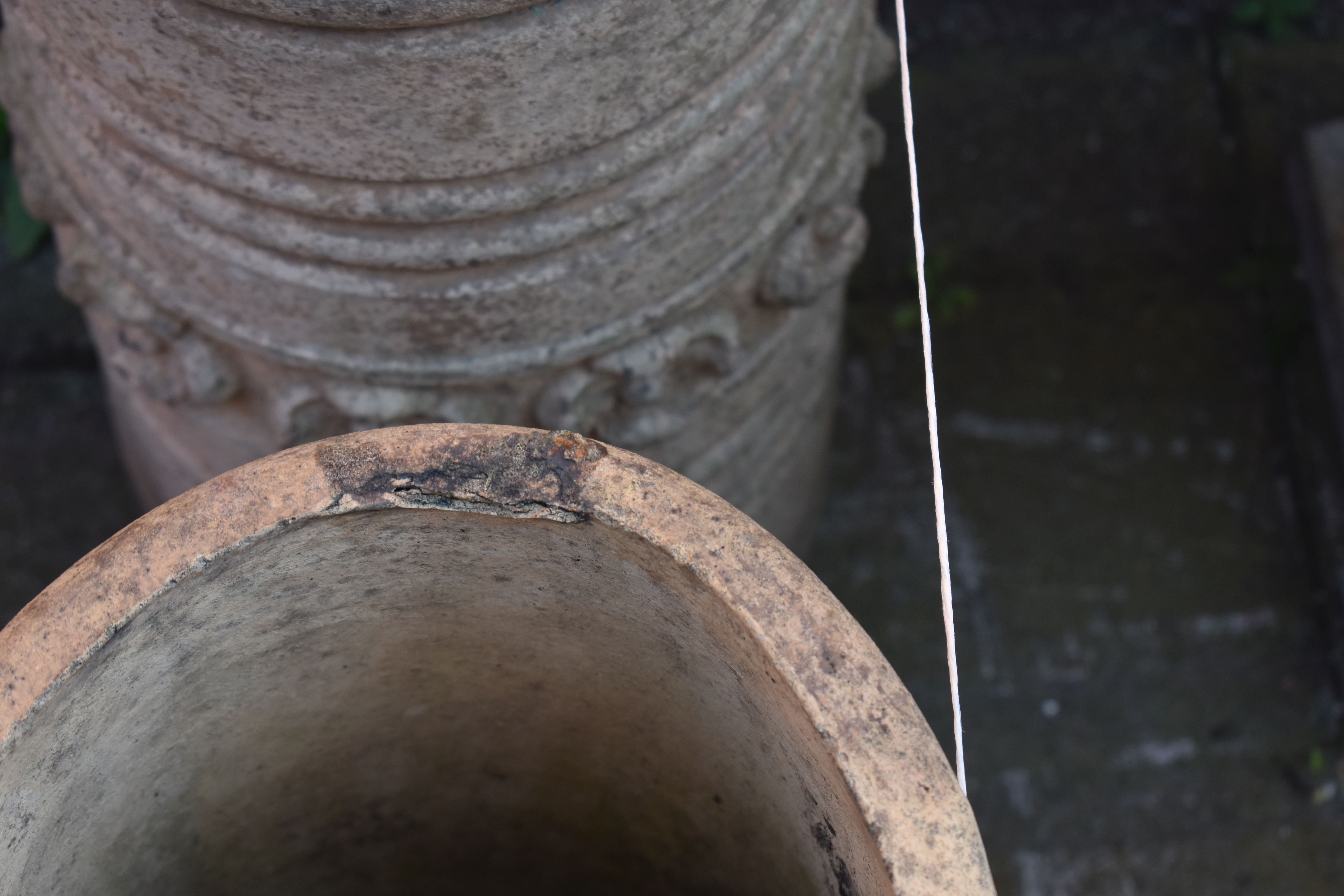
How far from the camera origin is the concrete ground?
8.20 ft

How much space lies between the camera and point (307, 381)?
1.60 meters

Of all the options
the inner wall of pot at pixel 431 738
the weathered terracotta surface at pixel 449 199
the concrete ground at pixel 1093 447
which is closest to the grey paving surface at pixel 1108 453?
the concrete ground at pixel 1093 447

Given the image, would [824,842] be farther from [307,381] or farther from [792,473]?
[792,473]

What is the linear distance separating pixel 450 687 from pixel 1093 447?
5.50 ft

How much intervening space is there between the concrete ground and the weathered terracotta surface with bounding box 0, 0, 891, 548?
3.04 feet

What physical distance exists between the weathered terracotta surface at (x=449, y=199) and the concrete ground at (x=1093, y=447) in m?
0.93

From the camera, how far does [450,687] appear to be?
1.54m

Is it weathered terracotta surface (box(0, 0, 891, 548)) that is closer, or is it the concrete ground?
weathered terracotta surface (box(0, 0, 891, 548))

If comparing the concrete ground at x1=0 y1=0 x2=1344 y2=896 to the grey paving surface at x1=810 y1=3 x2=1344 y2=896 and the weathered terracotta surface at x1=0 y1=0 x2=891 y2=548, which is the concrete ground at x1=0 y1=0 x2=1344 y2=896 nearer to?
the grey paving surface at x1=810 y1=3 x2=1344 y2=896

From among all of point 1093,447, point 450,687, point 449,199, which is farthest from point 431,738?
point 1093,447

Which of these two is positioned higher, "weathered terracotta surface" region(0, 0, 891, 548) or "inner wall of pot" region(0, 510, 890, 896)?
"weathered terracotta surface" region(0, 0, 891, 548)

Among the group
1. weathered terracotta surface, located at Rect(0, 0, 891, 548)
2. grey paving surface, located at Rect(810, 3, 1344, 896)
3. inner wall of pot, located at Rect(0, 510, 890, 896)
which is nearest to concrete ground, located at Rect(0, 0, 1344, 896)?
grey paving surface, located at Rect(810, 3, 1344, 896)

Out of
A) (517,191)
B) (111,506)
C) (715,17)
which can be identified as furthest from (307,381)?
(111,506)

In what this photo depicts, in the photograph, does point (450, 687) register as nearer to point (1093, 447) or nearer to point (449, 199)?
point (449, 199)
